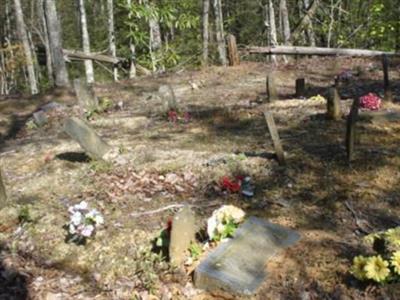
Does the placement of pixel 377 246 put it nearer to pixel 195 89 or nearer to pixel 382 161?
pixel 382 161

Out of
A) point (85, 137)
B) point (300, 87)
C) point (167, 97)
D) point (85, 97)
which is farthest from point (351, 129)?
point (85, 97)

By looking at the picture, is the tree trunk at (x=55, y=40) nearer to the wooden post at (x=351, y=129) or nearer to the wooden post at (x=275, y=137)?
the wooden post at (x=275, y=137)

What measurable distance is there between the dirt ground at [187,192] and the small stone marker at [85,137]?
18cm

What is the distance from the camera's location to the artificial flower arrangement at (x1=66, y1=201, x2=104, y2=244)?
17.7ft

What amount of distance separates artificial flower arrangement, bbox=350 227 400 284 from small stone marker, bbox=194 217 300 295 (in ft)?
2.71

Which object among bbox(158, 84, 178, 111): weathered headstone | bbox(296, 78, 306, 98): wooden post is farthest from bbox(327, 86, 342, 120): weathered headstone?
bbox(158, 84, 178, 111): weathered headstone

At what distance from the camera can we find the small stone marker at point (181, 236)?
16.4ft

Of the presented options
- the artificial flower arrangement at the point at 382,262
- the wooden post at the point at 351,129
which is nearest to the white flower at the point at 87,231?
the artificial flower arrangement at the point at 382,262

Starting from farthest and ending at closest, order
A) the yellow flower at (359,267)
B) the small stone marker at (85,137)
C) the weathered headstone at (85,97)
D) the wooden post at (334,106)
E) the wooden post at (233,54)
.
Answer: the wooden post at (233,54)
the weathered headstone at (85,97)
the wooden post at (334,106)
the small stone marker at (85,137)
the yellow flower at (359,267)

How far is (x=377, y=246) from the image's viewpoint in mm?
4703

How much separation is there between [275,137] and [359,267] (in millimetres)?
2670

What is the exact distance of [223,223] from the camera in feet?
17.4

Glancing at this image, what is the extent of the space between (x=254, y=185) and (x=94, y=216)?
2.12 m

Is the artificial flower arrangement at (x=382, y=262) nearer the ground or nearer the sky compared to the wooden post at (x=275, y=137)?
nearer the ground
